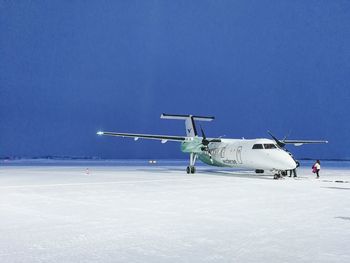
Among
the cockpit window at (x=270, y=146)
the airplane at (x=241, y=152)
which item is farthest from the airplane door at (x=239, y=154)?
the cockpit window at (x=270, y=146)

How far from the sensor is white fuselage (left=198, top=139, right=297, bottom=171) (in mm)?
22625

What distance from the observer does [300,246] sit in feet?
21.1

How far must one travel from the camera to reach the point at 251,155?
24.9 metres

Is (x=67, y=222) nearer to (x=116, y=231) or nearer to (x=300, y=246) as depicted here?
(x=116, y=231)

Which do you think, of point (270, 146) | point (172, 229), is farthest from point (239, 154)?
point (172, 229)

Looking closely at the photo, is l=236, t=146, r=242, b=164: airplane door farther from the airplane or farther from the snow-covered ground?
the snow-covered ground

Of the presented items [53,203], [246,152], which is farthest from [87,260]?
[246,152]

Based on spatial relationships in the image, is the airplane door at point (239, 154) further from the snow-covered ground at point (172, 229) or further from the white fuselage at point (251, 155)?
the snow-covered ground at point (172, 229)

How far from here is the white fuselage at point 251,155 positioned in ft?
74.2

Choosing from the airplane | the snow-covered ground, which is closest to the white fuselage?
the airplane

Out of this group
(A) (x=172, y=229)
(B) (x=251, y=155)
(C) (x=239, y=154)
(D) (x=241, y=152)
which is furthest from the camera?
(C) (x=239, y=154)

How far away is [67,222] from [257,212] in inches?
186

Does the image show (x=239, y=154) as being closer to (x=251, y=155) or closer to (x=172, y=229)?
(x=251, y=155)

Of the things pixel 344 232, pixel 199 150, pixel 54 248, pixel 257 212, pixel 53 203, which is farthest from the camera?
pixel 199 150
